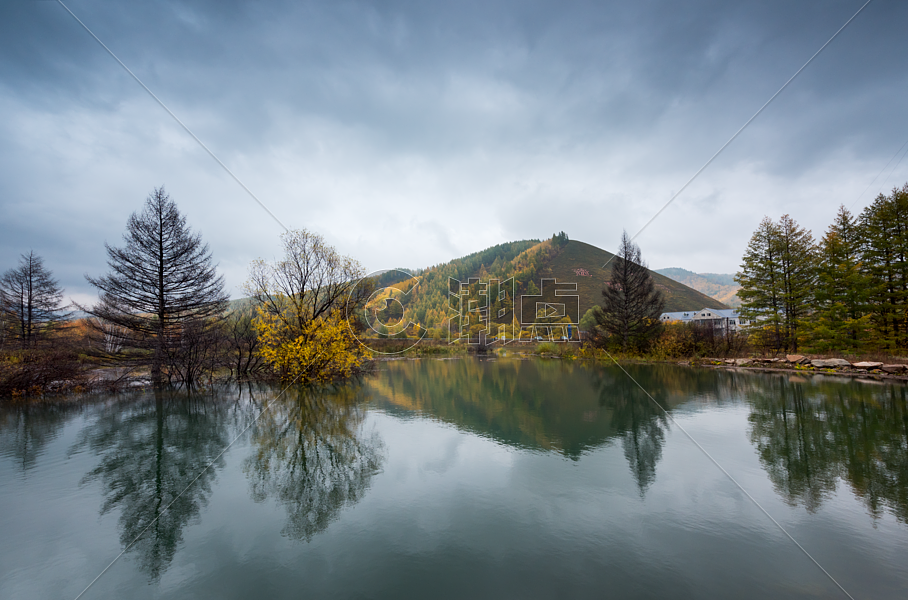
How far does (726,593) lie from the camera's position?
3.09 meters

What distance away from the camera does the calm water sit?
3.36 metres

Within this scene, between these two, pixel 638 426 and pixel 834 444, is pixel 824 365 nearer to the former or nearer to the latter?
pixel 834 444

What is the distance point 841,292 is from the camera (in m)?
20.6

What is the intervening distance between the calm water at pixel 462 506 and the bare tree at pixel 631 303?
18190 mm

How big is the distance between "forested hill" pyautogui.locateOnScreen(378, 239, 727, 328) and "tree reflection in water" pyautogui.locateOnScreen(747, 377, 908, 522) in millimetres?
44001

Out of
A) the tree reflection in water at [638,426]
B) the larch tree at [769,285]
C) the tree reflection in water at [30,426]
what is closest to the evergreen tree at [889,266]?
the larch tree at [769,285]

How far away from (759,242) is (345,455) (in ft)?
95.8

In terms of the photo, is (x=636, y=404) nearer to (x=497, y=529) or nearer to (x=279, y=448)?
(x=497, y=529)

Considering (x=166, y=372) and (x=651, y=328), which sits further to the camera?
(x=651, y=328)

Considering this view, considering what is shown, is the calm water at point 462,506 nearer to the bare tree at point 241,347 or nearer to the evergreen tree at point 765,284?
the bare tree at point 241,347

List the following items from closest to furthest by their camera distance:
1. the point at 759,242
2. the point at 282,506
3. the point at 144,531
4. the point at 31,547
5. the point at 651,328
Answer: the point at 31,547
the point at 144,531
the point at 282,506
the point at 759,242
the point at 651,328

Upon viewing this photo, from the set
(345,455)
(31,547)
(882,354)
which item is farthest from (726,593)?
(882,354)

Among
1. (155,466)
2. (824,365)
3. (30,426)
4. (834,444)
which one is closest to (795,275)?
(824,365)

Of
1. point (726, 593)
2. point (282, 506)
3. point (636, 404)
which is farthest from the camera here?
point (636, 404)
